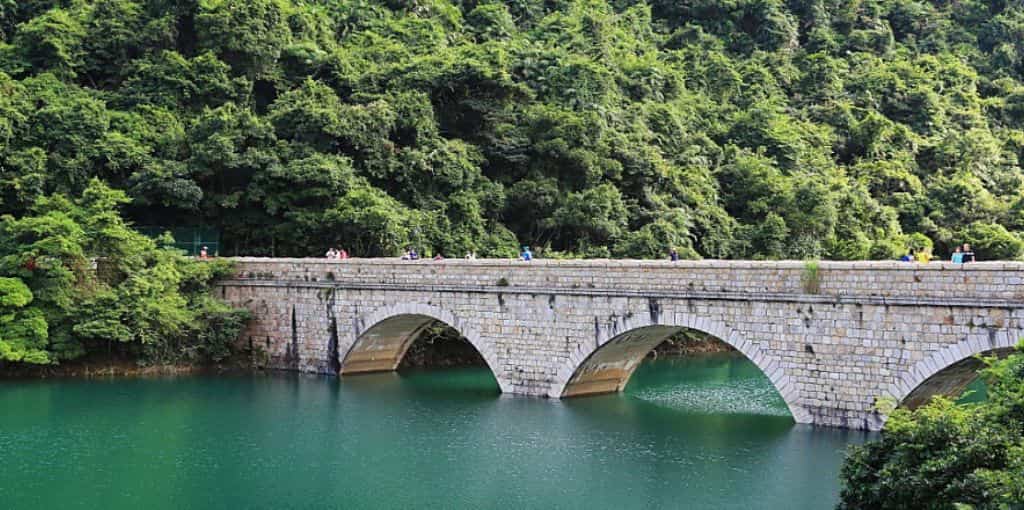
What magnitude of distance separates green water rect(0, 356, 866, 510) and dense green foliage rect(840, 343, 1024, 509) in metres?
3.22

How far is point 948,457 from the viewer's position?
511 inches

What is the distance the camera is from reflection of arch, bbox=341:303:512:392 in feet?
87.2

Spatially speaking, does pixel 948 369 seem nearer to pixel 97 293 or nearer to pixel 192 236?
pixel 97 293

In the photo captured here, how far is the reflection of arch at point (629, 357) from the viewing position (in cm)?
2134

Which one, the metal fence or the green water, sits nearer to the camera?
the green water

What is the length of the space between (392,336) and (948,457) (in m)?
19.9

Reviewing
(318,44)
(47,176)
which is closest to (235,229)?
(47,176)

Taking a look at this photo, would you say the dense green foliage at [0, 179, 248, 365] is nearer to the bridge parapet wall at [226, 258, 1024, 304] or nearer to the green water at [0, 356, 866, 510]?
the green water at [0, 356, 866, 510]

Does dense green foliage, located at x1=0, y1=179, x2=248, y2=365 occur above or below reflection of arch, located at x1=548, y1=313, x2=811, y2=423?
above

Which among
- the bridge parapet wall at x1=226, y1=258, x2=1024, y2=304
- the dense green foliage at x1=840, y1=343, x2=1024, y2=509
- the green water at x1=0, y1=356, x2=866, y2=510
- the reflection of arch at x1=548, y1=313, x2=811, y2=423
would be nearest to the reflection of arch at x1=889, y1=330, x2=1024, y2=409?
the bridge parapet wall at x1=226, y1=258, x2=1024, y2=304

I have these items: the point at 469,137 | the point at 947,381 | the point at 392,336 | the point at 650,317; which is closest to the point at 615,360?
the point at 650,317

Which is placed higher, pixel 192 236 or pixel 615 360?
pixel 192 236

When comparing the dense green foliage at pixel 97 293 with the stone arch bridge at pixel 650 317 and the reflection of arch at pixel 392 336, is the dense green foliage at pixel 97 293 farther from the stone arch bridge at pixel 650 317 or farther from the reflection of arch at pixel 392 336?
the reflection of arch at pixel 392 336

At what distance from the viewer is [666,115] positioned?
45.4m
